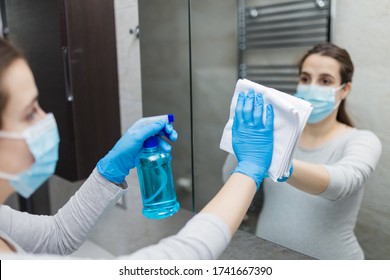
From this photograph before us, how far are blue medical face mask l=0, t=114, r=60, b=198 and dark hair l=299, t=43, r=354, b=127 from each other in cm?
71

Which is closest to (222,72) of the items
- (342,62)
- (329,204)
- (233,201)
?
(342,62)

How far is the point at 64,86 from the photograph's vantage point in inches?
60.5

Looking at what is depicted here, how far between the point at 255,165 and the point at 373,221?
1.28 ft

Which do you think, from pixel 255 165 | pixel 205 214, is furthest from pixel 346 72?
pixel 205 214

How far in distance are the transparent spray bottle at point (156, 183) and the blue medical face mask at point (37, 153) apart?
246 mm

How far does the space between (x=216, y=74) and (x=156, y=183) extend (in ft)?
1.64

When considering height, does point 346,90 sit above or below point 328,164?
above

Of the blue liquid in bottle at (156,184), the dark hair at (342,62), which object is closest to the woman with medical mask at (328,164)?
the dark hair at (342,62)

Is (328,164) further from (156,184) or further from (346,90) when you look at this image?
(156,184)

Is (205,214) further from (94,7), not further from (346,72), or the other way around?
(94,7)

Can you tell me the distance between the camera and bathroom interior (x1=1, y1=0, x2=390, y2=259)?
2.97ft

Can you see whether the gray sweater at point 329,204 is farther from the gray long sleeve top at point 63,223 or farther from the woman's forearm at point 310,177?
the gray long sleeve top at point 63,223

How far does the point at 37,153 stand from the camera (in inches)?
27.9

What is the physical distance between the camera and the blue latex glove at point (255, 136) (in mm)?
784
